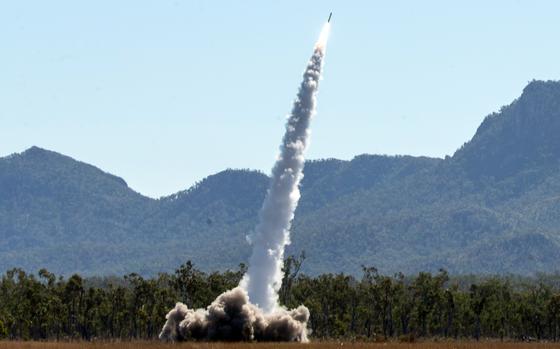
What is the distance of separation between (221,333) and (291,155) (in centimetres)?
1413

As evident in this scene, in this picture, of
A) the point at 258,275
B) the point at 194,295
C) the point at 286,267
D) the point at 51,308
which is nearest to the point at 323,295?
the point at 286,267

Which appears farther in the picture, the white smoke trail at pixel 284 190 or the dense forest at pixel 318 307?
the dense forest at pixel 318 307

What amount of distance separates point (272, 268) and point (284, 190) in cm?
584

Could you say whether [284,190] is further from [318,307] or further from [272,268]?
[318,307]

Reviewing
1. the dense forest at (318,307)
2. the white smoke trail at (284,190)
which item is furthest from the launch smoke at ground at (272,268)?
the dense forest at (318,307)

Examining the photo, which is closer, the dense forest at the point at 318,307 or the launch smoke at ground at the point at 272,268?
the launch smoke at ground at the point at 272,268

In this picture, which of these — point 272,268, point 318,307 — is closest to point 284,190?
point 272,268

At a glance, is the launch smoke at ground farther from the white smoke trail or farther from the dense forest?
the dense forest

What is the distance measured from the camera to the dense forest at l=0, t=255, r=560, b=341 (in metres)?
148

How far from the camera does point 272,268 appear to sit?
88875 millimetres

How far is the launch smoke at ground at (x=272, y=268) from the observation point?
→ 8712 centimetres

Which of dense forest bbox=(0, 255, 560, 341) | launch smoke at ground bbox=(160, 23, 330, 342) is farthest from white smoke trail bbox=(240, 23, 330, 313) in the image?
dense forest bbox=(0, 255, 560, 341)

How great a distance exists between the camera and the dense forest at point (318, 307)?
148 meters

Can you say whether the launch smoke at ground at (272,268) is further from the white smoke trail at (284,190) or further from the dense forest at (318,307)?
the dense forest at (318,307)
